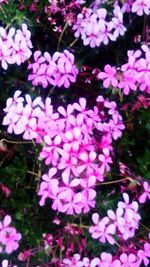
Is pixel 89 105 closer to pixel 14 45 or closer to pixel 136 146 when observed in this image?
pixel 136 146

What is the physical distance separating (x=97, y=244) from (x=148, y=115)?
327 mm

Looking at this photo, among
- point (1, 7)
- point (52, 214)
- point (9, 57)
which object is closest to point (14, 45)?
point (9, 57)

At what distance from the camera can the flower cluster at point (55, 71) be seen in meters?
1.27

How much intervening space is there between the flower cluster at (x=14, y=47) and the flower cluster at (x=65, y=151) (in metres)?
0.11

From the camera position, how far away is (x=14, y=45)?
49.4 inches

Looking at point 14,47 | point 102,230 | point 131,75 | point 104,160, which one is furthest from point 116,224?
point 14,47

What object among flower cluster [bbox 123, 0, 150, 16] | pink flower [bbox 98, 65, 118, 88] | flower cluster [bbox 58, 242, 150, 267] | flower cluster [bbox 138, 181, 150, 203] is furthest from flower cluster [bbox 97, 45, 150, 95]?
flower cluster [bbox 58, 242, 150, 267]

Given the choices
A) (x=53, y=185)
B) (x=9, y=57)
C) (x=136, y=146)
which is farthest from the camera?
(x=136, y=146)

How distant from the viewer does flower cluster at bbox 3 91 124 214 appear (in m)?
1.11

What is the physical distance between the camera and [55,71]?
128cm

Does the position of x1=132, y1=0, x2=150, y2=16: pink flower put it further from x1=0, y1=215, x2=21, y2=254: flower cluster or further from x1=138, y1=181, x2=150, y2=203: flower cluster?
x1=0, y1=215, x2=21, y2=254: flower cluster

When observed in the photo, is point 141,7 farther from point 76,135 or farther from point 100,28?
point 76,135

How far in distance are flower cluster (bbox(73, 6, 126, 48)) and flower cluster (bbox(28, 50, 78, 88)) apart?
72 mm

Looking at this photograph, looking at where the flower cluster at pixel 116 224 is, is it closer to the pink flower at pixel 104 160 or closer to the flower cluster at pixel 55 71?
the pink flower at pixel 104 160
